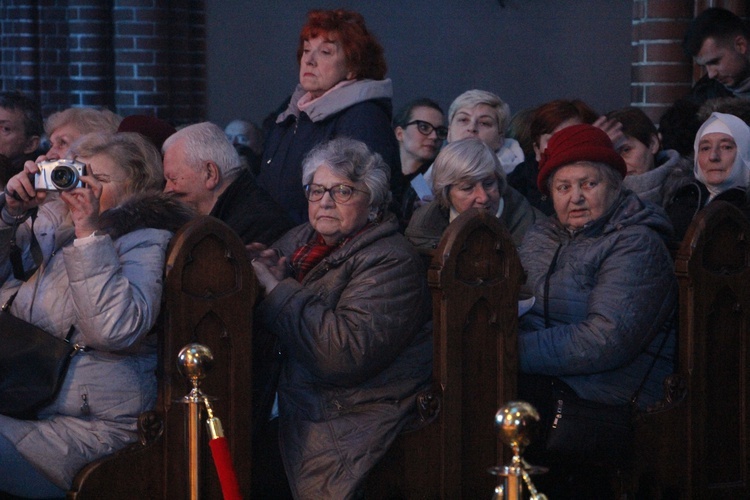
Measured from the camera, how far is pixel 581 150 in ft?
15.0

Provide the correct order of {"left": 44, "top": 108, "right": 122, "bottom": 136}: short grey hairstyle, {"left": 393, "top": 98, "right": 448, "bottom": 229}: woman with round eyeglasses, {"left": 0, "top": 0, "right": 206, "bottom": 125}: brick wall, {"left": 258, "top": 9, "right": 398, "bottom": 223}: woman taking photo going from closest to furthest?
{"left": 258, "top": 9, "right": 398, "bottom": 223}: woman taking photo
{"left": 44, "top": 108, "right": 122, "bottom": 136}: short grey hairstyle
{"left": 393, "top": 98, "right": 448, "bottom": 229}: woman with round eyeglasses
{"left": 0, "top": 0, "right": 206, "bottom": 125}: brick wall

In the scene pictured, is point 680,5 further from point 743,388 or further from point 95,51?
point 95,51

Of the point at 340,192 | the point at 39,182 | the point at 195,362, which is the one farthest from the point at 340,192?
the point at 195,362

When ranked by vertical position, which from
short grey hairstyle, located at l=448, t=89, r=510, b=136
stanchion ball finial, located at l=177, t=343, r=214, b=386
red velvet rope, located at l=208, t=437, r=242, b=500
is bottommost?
red velvet rope, located at l=208, t=437, r=242, b=500

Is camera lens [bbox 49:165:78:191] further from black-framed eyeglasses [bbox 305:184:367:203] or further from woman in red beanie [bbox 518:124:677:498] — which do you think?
woman in red beanie [bbox 518:124:677:498]

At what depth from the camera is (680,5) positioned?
280 inches

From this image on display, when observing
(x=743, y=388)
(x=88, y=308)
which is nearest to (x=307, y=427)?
(x=88, y=308)

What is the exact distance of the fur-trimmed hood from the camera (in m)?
3.87

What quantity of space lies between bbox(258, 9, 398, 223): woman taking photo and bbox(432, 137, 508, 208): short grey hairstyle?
0.25 meters

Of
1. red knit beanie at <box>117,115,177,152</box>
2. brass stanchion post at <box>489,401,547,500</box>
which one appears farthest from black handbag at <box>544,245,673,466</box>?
red knit beanie at <box>117,115,177,152</box>

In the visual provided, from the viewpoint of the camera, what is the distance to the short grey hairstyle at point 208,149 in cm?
477

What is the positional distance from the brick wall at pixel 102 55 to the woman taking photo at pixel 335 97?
13.2 feet

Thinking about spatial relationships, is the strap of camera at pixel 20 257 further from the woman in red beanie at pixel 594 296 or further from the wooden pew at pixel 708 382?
Answer: the wooden pew at pixel 708 382

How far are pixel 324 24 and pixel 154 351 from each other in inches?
76.5
